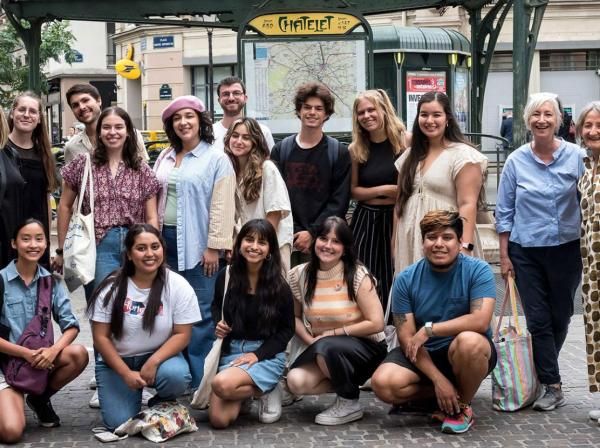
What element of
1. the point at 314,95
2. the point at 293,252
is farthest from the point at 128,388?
the point at 314,95

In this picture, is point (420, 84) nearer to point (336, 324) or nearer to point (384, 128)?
point (384, 128)

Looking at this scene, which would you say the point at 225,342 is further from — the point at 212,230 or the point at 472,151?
the point at 472,151

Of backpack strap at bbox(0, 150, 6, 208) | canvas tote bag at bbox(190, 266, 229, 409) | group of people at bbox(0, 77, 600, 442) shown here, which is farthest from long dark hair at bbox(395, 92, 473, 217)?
backpack strap at bbox(0, 150, 6, 208)

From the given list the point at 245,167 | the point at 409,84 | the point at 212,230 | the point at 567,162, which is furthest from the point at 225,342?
the point at 409,84

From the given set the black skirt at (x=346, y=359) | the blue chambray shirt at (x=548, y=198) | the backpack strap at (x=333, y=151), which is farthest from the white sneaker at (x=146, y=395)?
the blue chambray shirt at (x=548, y=198)

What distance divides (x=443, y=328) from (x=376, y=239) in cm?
115

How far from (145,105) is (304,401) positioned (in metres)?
30.8

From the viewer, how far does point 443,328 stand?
5883 mm

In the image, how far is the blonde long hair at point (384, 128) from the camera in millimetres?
6703

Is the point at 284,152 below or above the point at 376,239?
above

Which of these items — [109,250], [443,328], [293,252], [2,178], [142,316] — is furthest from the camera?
[293,252]

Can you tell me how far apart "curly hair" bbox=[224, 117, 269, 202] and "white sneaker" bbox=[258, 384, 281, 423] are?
1.27 meters

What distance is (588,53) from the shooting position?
30734 mm

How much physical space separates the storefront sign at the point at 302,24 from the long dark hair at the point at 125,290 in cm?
537
